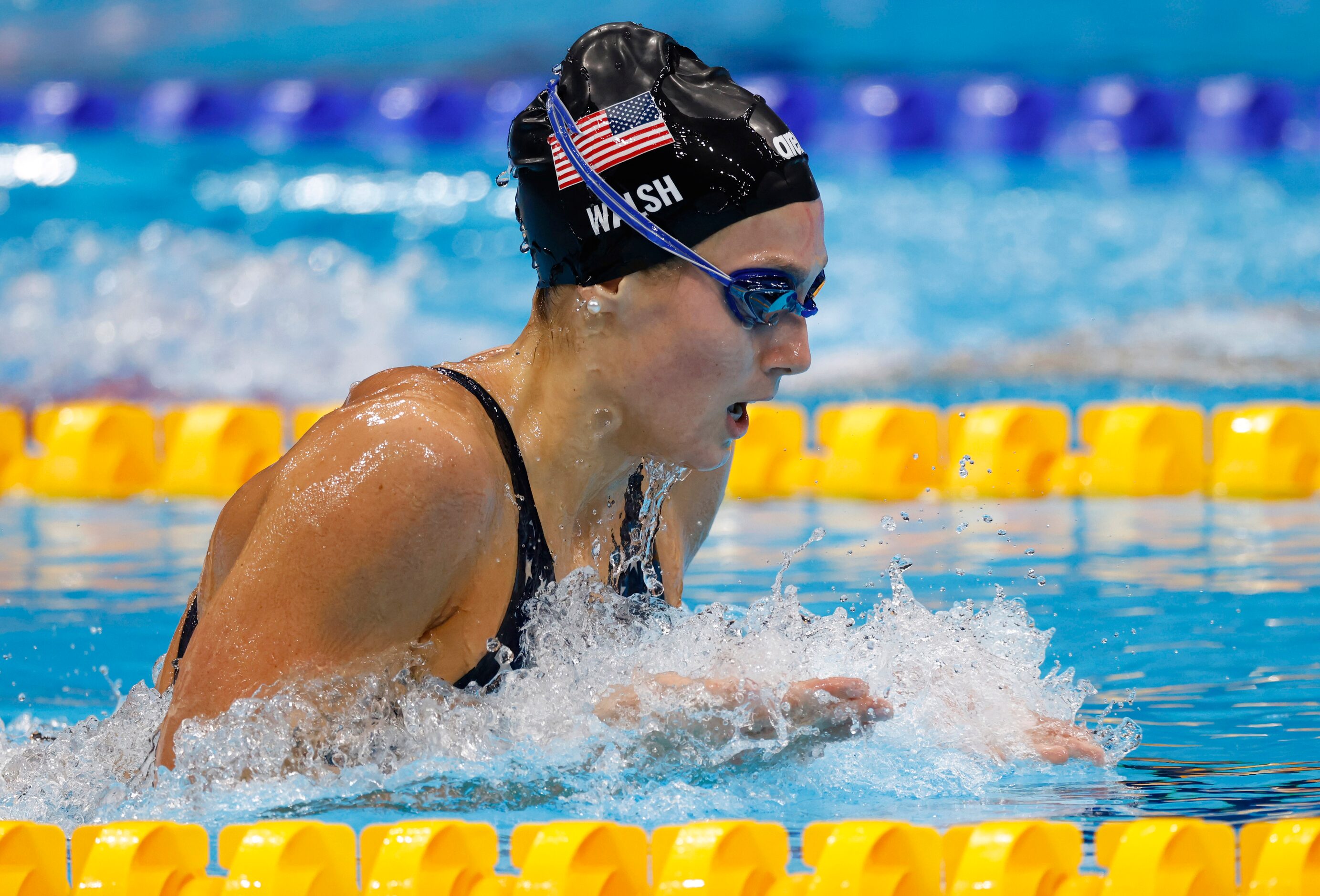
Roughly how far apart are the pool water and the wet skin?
0.14 m

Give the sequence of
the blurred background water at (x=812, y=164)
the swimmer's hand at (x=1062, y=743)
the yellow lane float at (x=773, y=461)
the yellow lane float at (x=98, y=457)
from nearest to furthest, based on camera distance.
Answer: the swimmer's hand at (x=1062, y=743)
the yellow lane float at (x=773, y=461)
the yellow lane float at (x=98, y=457)
the blurred background water at (x=812, y=164)

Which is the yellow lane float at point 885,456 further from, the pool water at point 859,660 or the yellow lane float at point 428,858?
the yellow lane float at point 428,858

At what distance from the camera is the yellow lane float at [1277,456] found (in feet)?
20.1

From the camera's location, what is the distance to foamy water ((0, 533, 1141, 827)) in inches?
77.7

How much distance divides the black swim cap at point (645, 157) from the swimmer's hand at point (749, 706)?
0.57m

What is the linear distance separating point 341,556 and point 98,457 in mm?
5521

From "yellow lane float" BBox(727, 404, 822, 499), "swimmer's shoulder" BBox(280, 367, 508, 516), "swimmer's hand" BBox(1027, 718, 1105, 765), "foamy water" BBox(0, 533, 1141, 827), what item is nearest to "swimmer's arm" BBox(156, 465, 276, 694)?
"swimmer's shoulder" BBox(280, 367, 508, 516)

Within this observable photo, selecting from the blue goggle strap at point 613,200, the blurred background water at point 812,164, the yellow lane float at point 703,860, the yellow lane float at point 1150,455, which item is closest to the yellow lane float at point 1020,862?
the yellow lane float at point 703,860

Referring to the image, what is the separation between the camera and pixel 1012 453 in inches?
249

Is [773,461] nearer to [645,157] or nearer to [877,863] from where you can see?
[645,157]

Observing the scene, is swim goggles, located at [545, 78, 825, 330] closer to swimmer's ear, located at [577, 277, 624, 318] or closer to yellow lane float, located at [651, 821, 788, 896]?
swimmer's ear, located at [577, 277, 624, 318]

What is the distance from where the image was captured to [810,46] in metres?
14.5

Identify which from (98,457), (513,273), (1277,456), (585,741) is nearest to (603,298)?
(585,741)

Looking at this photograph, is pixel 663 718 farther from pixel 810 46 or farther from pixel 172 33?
pixel 172 33
